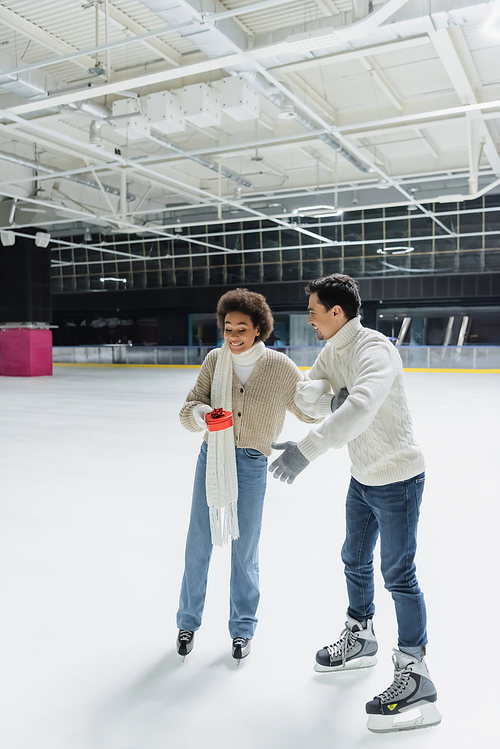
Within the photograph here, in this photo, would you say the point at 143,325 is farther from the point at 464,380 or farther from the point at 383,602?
the point at 383,602

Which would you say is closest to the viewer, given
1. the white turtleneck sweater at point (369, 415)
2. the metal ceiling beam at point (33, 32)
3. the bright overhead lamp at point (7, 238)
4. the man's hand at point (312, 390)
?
the white turtleneck sweater at point (369, 415)

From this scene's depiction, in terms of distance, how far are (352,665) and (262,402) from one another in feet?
4.24

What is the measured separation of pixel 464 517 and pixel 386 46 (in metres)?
7.77

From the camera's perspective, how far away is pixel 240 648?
2807 millimetres

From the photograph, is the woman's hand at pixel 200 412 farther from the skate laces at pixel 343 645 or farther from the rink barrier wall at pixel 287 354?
the rink barrier wall at pixel 287 354

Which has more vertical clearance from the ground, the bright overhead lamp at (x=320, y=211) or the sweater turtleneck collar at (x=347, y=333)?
the bright overhead lamp at (x=320, y=211)

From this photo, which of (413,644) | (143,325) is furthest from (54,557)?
(143,325)

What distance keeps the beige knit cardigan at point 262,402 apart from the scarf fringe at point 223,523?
0.31 metres

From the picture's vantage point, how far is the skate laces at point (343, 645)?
2721 mm

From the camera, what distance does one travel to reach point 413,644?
7.84 feet

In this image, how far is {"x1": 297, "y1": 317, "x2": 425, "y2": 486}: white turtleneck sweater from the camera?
6.92ft

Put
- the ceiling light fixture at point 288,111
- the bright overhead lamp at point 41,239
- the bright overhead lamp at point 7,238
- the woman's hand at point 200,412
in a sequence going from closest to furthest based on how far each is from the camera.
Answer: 1. the woman's hand at point 200,412
2. the ceiling light fixture at point 288,111
3. the bright overhead lamp at point 7,238
4. the bright overhead lamp at point 41,239

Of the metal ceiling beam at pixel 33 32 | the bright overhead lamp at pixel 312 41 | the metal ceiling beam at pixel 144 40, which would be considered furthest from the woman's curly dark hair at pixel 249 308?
the metal ceiling beam at pixel 33 32

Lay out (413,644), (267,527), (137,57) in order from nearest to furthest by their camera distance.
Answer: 1. (413,644)
2. (267,527)
3. (137,57)
